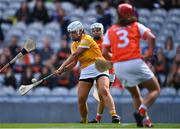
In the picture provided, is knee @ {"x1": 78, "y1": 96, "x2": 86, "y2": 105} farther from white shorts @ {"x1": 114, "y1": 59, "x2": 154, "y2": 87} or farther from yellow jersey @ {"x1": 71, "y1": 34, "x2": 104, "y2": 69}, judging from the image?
white shorts @ {"x1": 114, "y1": 59, "x2": 154, "y2": 87}

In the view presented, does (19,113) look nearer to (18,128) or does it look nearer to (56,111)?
(56,111)

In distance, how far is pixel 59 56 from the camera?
23.4 meters

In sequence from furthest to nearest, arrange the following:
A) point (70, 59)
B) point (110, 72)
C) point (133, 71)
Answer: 1. point (110, 72)
2. point (70, 59)
3. point (133, 71)

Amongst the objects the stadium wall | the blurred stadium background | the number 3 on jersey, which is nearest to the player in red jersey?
the blurred stadium background

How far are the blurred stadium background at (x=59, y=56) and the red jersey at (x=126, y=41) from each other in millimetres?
5512

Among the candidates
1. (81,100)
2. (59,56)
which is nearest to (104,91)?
(81,100)

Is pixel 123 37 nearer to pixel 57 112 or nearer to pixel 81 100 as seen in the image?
pixel 81 100

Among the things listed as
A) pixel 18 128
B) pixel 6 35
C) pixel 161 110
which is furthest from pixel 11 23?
pixel 18 128

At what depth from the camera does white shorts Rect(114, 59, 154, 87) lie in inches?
521

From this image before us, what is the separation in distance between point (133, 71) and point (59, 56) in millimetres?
10273

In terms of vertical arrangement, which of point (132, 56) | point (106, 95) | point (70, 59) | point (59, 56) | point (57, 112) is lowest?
point (57, 112)

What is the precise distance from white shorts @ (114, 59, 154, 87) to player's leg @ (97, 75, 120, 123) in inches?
119

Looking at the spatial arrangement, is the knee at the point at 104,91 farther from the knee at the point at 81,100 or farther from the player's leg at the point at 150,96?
the player's leg at the point at 150,96

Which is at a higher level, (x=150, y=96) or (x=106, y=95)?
(x=150, y=96)
